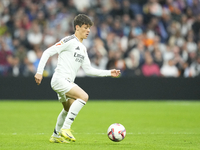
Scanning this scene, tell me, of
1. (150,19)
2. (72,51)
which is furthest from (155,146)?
(150,19)

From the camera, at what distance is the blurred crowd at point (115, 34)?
53.4 feet

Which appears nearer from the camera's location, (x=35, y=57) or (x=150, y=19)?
(x=35, y=57)

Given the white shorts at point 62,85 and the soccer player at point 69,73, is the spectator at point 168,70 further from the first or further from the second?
the white shorts at point 62,85

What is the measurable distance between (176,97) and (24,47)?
709 centimetres

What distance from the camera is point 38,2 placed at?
1922 centimetres

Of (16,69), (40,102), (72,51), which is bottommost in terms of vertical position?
(40,102)

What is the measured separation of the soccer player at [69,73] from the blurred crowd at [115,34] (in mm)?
9273

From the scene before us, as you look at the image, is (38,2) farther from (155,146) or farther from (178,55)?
(155,146)

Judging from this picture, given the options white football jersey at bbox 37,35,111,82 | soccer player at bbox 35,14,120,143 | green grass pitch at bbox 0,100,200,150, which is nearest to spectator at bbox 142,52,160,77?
green grass pitch at bbox 0,100,200,150

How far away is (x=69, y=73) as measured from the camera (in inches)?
261

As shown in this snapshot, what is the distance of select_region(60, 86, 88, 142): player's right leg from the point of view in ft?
20.8

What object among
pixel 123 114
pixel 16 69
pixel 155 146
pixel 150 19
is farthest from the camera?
pixel 150 19

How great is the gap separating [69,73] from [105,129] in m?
2.75

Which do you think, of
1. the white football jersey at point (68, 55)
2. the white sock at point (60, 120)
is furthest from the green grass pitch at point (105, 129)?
the white football jersey at point (68, 55)
